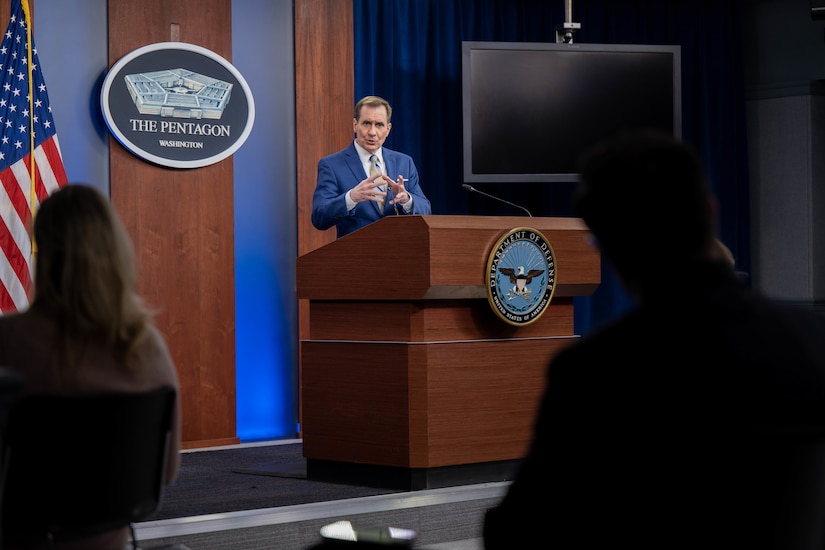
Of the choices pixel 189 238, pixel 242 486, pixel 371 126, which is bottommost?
pixel 242 486

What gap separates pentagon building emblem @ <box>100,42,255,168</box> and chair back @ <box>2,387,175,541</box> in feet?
13.0

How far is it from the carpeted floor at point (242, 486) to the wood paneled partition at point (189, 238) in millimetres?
484

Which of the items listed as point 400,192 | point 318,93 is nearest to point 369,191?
point 400,192

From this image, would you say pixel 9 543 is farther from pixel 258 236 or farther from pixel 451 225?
pixel 258 236

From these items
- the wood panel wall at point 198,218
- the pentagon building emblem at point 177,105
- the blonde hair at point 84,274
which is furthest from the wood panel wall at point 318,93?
the blonde hair at point 84,274

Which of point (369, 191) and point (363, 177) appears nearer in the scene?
point (369, 191)

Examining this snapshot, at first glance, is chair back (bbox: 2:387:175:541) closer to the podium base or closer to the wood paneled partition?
the podium base

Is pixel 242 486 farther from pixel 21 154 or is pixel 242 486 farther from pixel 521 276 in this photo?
pixel 21 154

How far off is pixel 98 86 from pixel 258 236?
1238mm

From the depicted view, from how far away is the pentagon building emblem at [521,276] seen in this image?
4562 mm

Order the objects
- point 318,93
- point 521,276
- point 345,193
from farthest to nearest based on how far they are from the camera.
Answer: point 318,93 → point 345,193 → point 521,276

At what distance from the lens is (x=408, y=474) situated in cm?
449

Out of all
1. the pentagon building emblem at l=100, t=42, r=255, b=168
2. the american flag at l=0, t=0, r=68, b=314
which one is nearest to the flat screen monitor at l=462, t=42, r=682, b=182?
the pentagon building emblem at l=100, t=42, r=255, b=168

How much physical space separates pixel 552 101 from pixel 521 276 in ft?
8.82
